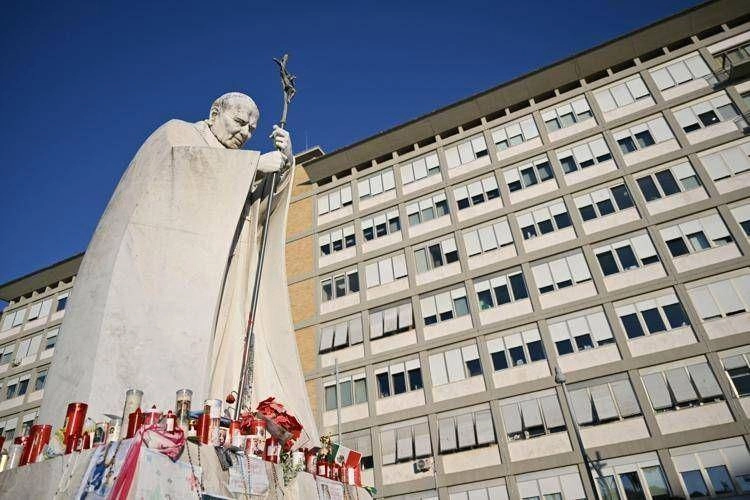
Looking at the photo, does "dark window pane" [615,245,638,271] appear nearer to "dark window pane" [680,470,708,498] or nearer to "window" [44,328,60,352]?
"dark window pane" [680,470,708,498]

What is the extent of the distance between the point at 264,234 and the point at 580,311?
57.9ft

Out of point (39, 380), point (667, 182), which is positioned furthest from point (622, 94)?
point (39, 380)

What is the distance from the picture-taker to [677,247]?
21.9 meters

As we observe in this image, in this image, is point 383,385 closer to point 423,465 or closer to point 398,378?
point 398,378

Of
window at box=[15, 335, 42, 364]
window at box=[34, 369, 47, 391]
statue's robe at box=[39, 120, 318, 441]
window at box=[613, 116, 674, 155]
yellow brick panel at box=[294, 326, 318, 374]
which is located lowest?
statue's robe at box=[39, 120, 318, 441]

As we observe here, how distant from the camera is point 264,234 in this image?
27.2 feet

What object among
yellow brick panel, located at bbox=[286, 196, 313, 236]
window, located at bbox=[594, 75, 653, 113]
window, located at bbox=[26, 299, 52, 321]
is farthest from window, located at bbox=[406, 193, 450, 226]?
window, located at bbox=[26, 299, 52, 321]

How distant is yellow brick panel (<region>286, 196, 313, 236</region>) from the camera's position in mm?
31828

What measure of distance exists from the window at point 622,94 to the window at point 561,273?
8667mm

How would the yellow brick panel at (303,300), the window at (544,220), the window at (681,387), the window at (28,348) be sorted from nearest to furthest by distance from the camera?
the window at (681,387)
the window at (544,220)
the yellow brick panel at (303,300)
the window at (28,348)

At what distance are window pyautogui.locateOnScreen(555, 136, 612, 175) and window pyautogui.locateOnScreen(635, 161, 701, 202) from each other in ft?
7.48

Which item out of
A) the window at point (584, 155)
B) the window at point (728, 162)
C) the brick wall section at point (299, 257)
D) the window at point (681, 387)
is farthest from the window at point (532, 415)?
the brick wall section at point (299, 257)

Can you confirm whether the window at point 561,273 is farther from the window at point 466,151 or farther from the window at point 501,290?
the window at point 466,151

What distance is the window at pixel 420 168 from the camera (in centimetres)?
2958
